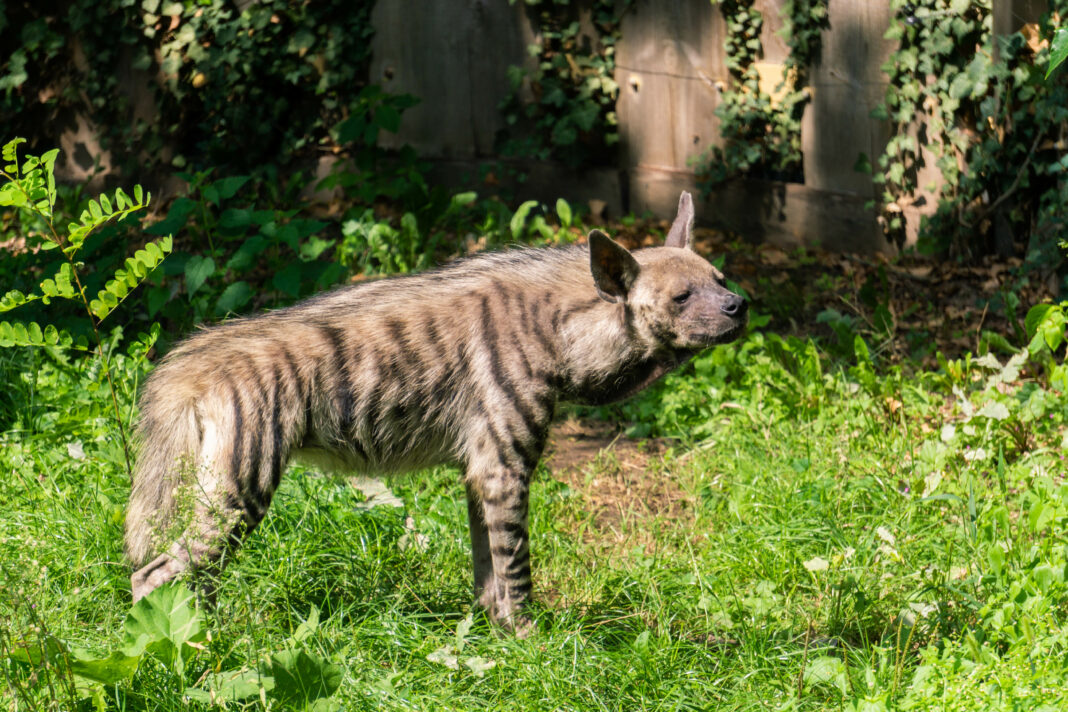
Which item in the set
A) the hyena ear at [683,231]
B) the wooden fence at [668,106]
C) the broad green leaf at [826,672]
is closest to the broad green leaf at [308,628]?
the broad green leaf at [826,672]

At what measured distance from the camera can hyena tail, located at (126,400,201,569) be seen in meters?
3.48

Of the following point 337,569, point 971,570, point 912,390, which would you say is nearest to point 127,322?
point 337,569

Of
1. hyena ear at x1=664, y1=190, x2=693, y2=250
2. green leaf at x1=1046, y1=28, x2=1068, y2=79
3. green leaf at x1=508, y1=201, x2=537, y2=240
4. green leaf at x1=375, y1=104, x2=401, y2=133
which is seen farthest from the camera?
green leaf at x1=375, y1=104, x2=401, y2=133

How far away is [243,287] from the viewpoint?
5230 mm

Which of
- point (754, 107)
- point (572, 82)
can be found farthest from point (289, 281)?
point (754, 107)

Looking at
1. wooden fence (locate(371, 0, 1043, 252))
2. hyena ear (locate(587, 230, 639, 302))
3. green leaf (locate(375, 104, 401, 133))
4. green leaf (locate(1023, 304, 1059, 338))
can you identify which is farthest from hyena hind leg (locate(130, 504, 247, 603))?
wooden fence (locate(371, 0, 1043, 252))

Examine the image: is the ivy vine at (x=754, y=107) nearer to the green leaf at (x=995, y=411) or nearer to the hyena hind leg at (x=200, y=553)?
the green leaf at (x=995, y=411)

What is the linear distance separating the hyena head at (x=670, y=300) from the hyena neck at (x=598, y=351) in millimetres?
41

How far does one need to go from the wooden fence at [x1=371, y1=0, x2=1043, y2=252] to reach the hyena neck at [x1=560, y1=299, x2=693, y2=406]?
327 centimetres

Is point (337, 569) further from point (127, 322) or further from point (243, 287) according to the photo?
point (127, 322)

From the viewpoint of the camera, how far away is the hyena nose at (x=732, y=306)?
3.77 meters

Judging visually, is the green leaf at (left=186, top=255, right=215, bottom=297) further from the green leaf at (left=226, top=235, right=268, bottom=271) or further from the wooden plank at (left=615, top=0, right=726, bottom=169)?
the wooden plank at (left=615, top=0, right=726, bottom=169)

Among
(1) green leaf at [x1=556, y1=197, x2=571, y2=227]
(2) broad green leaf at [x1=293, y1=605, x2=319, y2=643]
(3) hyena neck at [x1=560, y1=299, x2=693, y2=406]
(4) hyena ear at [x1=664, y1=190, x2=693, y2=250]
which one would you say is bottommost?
(2) broad green leaf at [x1=293, y1=605, x2=319, y2=643]

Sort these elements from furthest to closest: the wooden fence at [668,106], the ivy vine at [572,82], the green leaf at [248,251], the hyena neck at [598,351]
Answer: the ivy vine at [572,82]
the wooden fence at [668,106]
the green leaf at [248,251]
the hyena neck at [598,351]
